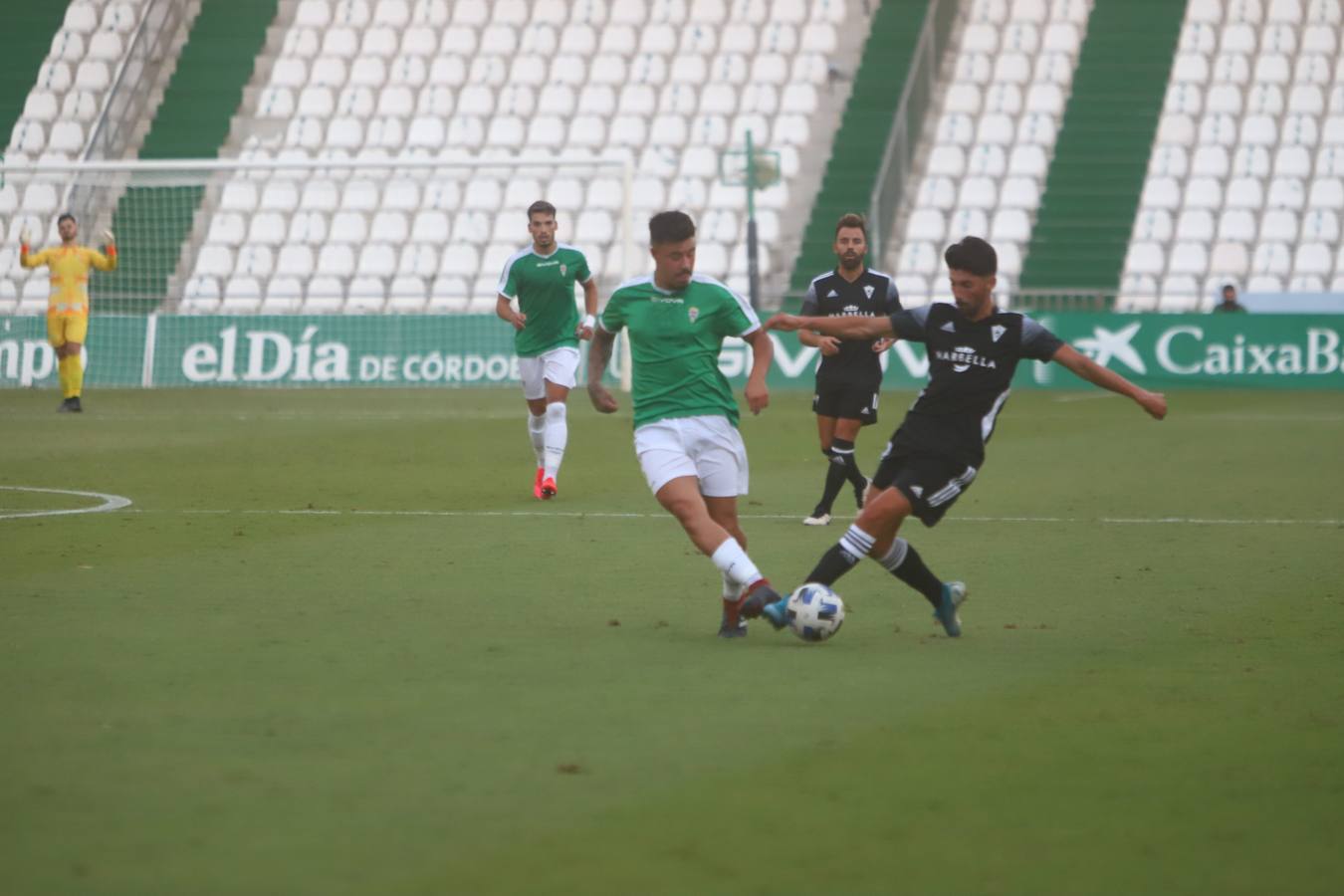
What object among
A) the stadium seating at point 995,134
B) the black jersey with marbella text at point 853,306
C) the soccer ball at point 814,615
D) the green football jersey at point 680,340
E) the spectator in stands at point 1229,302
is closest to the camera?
the soccer ball at point 814,615

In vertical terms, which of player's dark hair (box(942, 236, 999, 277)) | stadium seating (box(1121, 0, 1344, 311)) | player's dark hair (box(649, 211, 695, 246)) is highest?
stadium seating (box(1121, 0, 1344, 311))

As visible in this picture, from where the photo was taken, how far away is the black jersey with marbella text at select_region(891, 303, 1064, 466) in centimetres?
765

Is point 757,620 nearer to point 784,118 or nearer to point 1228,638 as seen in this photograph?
point 1228,638

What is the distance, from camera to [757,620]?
27.0 ft

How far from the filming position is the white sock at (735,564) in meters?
7.38

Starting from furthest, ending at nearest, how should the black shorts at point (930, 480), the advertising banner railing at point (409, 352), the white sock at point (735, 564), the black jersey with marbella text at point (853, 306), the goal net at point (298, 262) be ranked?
the goal net at point (298, 262) < the advertising banner railing at point (409, 352) < the black jersey with marbella text at point (853, 306) < the black shorts at point (930, 480) < the white sock at point (735, 564)

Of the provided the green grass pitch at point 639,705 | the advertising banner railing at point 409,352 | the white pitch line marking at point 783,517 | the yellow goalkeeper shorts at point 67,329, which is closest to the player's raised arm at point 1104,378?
the green grass pitch at point 639,705

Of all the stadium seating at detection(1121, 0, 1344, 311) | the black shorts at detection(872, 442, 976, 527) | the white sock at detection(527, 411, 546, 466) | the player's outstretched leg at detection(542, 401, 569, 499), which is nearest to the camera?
the black shorts at detection(872, 442, 976, 527)

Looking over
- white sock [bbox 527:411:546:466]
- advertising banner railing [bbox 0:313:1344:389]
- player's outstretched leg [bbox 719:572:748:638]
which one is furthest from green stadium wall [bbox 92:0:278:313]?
player's outstretched leg [bbox 719:572:748:638]

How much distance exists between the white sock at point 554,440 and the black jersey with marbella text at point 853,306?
6.49 feet

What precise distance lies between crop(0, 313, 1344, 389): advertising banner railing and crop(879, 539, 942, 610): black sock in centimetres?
1935

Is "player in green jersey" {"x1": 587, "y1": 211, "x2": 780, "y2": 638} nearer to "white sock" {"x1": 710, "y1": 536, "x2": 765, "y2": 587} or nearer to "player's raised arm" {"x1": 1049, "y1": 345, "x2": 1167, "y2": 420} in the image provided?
"white sock" {"x1": 710, "y1": 536, "x2": 765, "y2": 587}

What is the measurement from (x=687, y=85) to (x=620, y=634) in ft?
87.9

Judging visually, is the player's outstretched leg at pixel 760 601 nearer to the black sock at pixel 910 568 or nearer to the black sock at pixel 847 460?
the black sock at pixel 910 568
